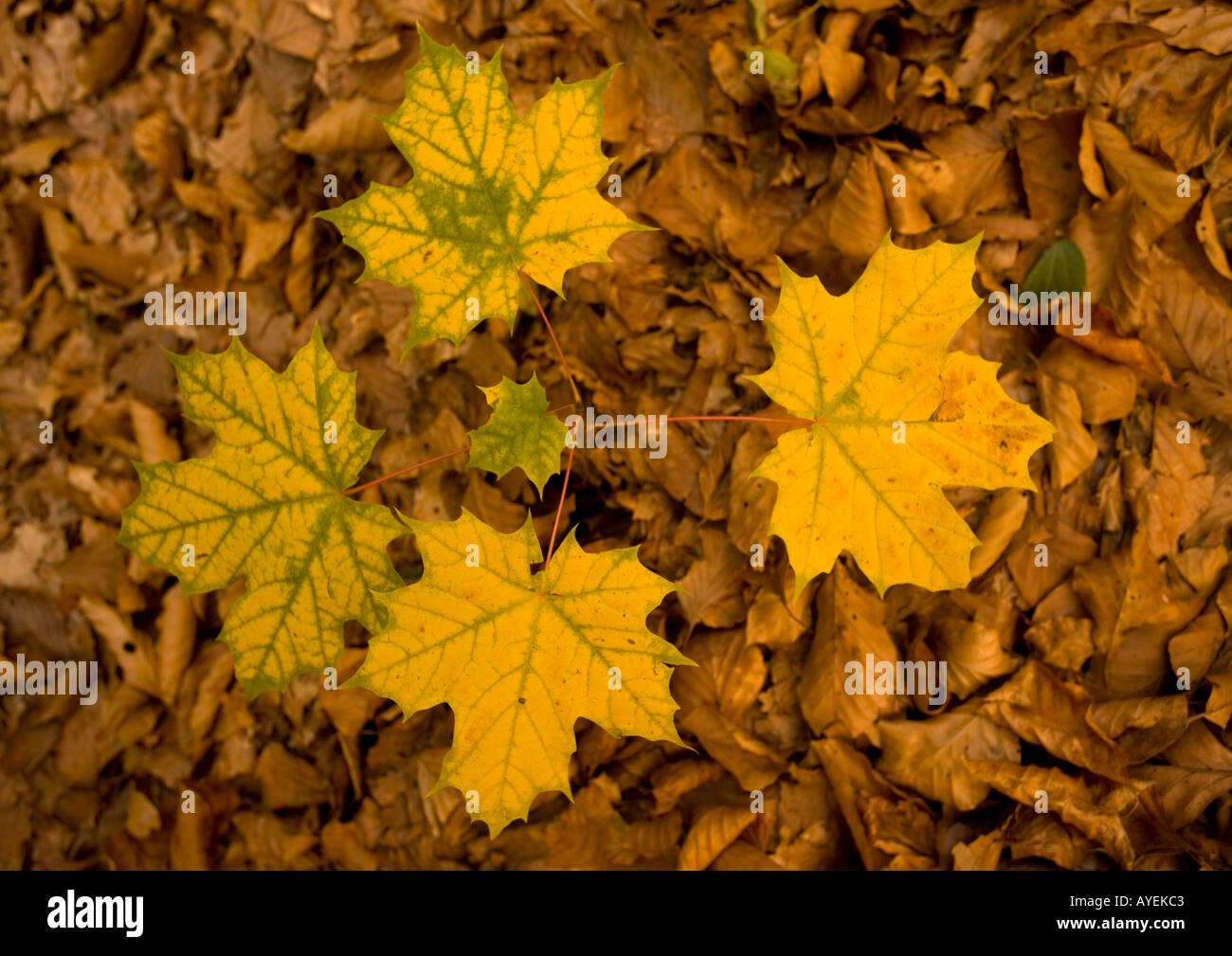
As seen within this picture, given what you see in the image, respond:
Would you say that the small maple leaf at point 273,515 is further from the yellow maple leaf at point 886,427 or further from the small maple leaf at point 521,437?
the yellow maple leaf at point 886,427

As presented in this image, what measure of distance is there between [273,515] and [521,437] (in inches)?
12.1

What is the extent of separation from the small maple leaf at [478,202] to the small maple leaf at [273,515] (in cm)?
14

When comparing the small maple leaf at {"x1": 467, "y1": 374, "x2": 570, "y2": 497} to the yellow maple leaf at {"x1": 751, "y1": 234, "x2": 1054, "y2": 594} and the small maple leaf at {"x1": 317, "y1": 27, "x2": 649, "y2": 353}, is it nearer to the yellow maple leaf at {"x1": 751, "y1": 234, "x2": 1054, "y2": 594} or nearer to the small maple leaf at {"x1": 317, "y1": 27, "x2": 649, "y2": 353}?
the small maple leaf at {"x1": 317, "y1": 27, "x2": 649, "y2": 353}

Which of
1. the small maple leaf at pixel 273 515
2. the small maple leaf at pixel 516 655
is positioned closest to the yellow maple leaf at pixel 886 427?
the small maple leaf at pixel 516 655

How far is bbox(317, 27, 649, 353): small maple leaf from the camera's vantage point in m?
0.88

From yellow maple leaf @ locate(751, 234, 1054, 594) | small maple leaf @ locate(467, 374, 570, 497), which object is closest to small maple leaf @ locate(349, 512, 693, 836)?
small maple leaf @ locate(467, 374, 570, 497)

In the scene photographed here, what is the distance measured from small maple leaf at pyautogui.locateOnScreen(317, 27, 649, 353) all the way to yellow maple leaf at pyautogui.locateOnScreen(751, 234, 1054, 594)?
0.81 ft

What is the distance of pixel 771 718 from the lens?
1.24m

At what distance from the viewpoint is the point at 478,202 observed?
3.00 feet

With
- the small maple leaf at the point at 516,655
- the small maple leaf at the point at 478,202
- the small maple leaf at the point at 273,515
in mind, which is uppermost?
the small maple leaf at the point at 478,202

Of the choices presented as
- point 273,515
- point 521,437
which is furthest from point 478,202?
point 273,515

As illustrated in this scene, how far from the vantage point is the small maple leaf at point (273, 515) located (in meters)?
0.93
